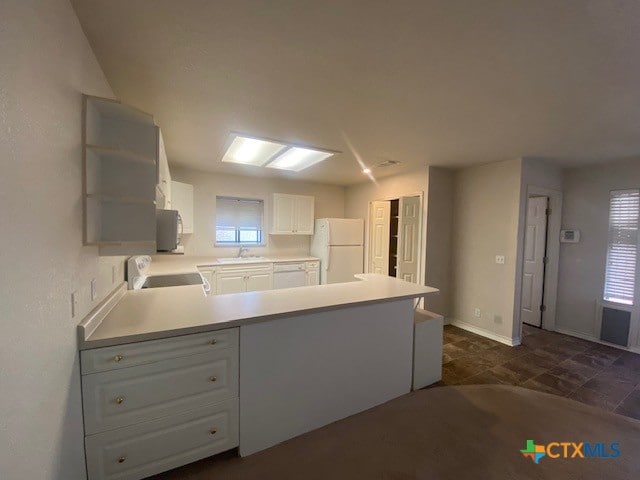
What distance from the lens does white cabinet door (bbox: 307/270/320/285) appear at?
499cm

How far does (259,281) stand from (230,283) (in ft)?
1.55

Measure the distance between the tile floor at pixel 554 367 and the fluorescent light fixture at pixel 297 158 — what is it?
2.93 meters

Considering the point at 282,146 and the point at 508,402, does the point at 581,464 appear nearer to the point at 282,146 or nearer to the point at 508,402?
the point at 508,402

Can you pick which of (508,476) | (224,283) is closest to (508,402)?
(508,476)

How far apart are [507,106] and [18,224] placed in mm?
2870

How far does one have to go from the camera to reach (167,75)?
5.70 feet

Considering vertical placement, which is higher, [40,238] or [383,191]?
[383,191]

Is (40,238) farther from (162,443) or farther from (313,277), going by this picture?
(313,277)

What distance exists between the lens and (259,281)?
14.5 feet

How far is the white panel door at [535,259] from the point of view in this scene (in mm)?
4188

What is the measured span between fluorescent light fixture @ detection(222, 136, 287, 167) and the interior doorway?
2153 millimetres

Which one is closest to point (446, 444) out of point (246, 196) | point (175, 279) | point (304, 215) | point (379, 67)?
point (379, 67)

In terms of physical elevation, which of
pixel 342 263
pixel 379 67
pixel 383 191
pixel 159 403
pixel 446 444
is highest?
pixel 379 67

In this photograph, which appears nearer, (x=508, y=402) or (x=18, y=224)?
(x=18, y=224)
